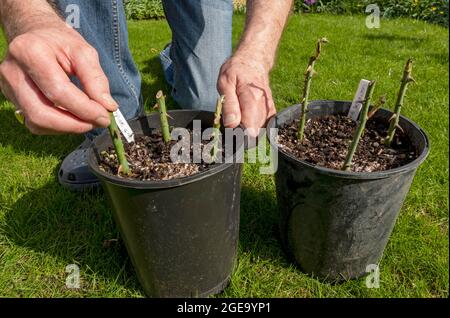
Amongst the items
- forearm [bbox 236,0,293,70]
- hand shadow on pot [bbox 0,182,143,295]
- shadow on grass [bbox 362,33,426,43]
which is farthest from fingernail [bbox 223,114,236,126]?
shadow on grass [bbox 362,33,426,43]

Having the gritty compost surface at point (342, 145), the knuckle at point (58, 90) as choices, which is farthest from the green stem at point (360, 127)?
the knuckle at point (58, 90)

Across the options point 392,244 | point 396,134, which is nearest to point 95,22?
point 396,134

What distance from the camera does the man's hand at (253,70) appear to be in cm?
134

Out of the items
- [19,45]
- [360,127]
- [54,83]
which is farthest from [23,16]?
[360,127]

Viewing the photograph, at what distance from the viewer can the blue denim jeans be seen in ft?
6.65

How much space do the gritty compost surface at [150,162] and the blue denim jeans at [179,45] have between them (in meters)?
0.80

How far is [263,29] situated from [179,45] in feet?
3.19

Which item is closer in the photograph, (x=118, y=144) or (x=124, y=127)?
(x=118, y=144)

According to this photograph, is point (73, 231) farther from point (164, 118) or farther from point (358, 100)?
point (358, 100)

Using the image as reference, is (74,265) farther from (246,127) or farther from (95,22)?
(95,22)

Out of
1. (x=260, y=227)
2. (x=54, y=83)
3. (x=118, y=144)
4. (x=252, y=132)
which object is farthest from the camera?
(x=260, y=227)

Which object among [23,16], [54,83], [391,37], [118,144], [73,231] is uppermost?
[23,16]

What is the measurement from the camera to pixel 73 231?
178cm

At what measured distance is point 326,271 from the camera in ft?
4.92
